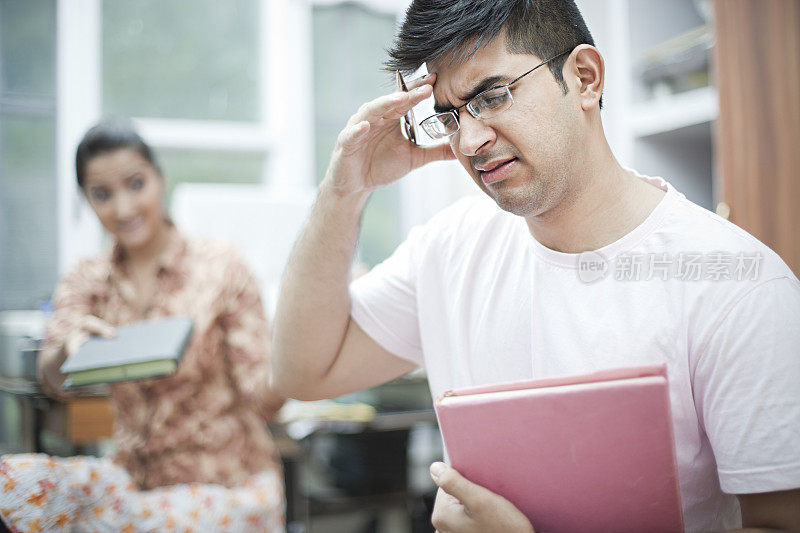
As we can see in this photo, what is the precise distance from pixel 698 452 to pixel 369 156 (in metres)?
0.63

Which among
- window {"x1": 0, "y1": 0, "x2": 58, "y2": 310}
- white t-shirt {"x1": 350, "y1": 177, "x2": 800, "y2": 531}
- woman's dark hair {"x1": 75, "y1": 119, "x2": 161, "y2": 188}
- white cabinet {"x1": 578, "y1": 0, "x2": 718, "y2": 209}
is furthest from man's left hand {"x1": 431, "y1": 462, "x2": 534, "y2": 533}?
window {"x1": 0, "y1": 0, "x2": 58, "y2": 310}

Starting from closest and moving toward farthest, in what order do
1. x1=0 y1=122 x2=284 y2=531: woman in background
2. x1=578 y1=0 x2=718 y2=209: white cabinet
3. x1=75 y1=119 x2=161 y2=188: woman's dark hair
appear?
x1=0 y1=122 x2=284 y2=531: woman in background, x1=75 y1=119 x2=161 y2=188: woman's dark hair, x1=578 y1=0 x2=718 y2=209: white cabinet

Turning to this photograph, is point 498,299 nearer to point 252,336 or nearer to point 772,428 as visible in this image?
point 772,428

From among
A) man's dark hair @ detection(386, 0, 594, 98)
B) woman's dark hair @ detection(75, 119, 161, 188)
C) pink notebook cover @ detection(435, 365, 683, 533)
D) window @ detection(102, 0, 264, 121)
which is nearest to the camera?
pink notebook cover @ detection(435, 365, 683, 533)

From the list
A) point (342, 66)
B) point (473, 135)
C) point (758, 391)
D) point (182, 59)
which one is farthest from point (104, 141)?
point (342, 66)

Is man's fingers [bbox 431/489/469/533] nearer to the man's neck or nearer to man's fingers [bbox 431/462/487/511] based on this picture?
man's fingers [bbox 431/462/487/511]

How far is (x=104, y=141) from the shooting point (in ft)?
5.37

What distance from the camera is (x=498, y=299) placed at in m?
1.02

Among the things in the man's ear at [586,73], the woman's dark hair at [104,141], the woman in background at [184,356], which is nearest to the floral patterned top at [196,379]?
the woman in background at [184,356]

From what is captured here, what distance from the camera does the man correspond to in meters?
0.77

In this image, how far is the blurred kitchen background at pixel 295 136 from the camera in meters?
1.58

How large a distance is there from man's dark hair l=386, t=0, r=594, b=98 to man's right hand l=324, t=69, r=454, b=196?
0.10 metres
